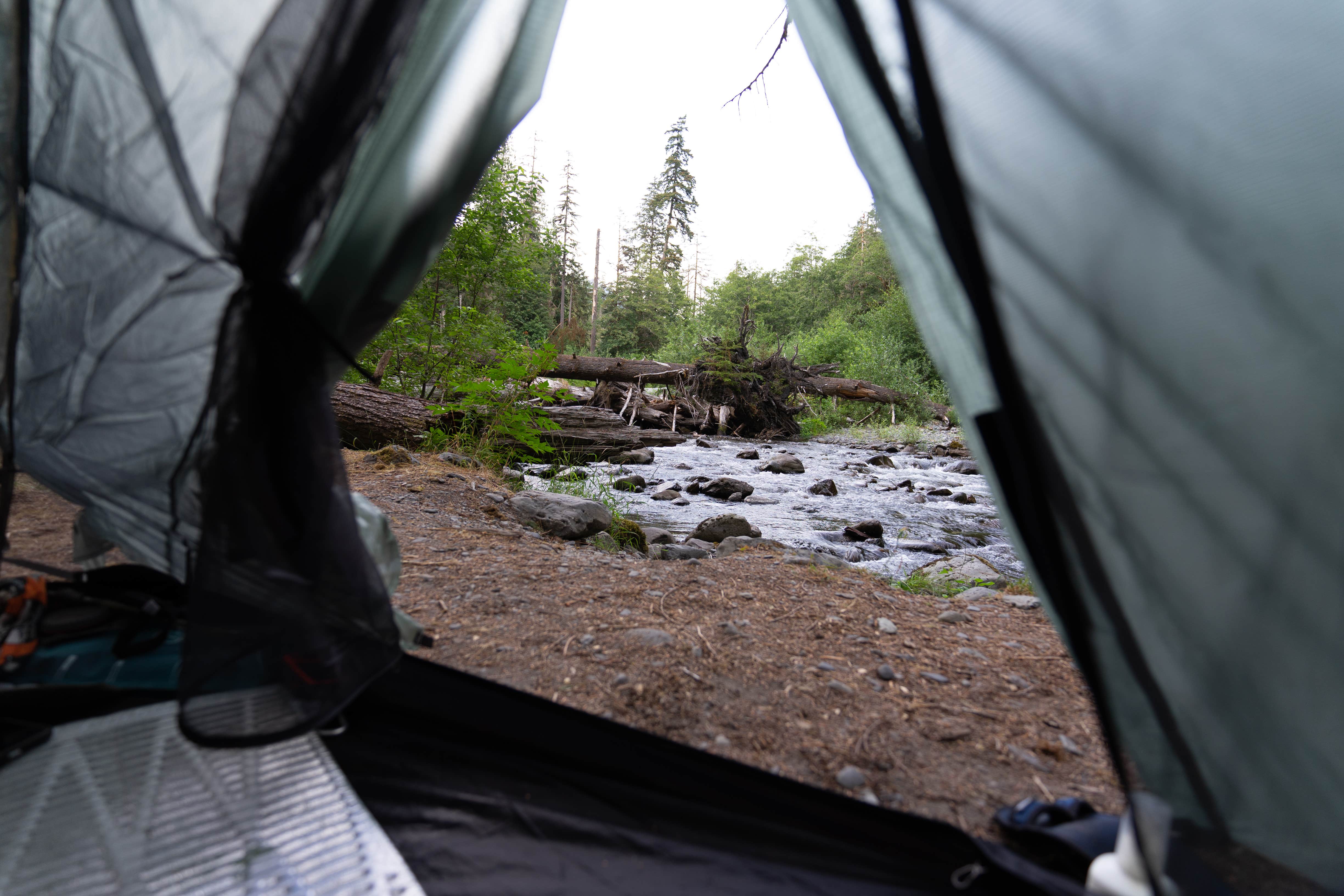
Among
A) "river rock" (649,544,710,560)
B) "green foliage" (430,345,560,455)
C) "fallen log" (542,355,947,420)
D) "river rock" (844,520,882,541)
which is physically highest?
"fallen log" (542,355,947,420)

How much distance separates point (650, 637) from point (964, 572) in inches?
102

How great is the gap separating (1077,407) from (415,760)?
1.48 m

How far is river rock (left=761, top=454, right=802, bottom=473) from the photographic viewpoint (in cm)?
841

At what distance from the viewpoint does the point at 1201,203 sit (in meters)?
0.73

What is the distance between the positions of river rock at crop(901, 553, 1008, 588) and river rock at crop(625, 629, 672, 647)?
2.14 m

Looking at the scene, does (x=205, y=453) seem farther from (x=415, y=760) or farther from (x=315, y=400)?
(x=415, y=760)

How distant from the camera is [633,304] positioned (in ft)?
102

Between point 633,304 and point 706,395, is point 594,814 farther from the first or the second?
point 633,304

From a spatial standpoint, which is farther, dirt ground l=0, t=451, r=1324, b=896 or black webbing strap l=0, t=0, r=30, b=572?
dirt ground l=0, t=451, r=1324, b=896

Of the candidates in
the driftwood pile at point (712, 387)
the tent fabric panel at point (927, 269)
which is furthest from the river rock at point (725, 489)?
the tent fabric panel at point (927, 269)

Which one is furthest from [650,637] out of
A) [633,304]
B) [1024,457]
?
[633,304]

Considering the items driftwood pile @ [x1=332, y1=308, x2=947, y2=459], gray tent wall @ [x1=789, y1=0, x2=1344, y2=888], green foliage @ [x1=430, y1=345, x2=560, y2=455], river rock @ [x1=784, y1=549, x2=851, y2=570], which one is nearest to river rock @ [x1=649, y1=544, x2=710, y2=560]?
river rock @ [x1=784, y1=549, x2=851, y2=570]

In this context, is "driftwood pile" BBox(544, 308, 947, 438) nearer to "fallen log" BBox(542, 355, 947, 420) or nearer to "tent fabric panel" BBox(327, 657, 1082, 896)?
"fallen log" BBox(542, 355, 947, 420)

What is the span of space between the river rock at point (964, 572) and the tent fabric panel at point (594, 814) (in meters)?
2.68
